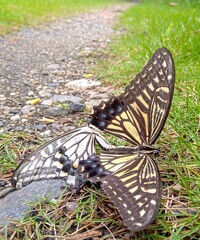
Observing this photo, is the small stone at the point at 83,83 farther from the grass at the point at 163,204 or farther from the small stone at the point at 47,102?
the grass at the point at 163,204

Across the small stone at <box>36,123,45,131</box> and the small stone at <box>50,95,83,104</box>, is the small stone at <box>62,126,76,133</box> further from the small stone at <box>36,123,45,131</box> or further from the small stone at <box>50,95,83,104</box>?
the small stone at <box>50,95,83,104</box>

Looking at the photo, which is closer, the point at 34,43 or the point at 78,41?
the point at 34,43

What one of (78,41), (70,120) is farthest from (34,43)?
(70,120)

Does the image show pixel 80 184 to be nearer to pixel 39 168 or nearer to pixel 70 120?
pixel 39 168

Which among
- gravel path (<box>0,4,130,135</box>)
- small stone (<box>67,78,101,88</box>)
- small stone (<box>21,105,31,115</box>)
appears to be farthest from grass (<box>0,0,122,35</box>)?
small stone (<box>21,105,31,115</box>)

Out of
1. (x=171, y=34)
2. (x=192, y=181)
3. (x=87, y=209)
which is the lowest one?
(x=87, y=209)

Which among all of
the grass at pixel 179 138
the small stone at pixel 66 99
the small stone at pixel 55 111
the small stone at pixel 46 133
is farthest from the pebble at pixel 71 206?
the small stone at pixel 66 99

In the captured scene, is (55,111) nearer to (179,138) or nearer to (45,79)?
(45,79)
